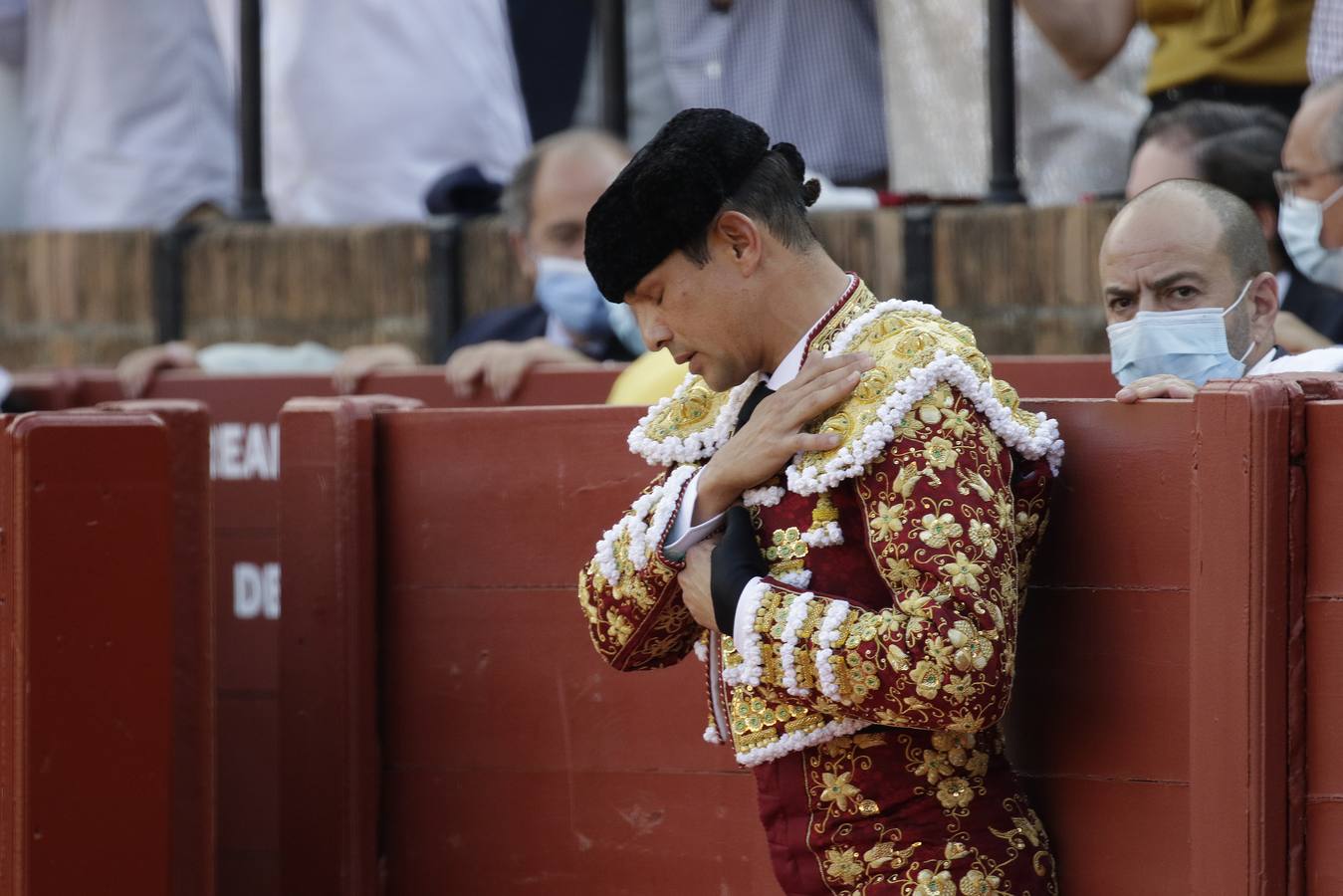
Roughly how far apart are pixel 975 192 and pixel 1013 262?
27.3 inches

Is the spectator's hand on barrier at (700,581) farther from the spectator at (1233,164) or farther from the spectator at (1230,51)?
the spectator at (1230,51)

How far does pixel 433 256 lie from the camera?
587 centimetres

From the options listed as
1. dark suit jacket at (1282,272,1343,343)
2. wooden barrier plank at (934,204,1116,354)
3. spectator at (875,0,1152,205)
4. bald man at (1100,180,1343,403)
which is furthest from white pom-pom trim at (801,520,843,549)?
spectator at (875,0,1152,205)

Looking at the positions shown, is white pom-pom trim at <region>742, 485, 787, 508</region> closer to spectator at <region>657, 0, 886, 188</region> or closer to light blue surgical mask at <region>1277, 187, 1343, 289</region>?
light blue surgical mask at <region>1277, 187, 1343, 289</region>

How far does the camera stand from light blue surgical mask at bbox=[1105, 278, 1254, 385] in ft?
9.89

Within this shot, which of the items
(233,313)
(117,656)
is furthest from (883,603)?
(233,313)

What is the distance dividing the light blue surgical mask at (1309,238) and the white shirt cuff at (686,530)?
1916mm

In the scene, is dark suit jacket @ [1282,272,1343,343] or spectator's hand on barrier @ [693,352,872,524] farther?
dark suit jacket @ [1282,272,1343,343]

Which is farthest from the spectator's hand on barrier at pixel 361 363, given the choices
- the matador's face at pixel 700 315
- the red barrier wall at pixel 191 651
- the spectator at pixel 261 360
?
the matador's face at pixel 700 315

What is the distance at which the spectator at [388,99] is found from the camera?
6453mm

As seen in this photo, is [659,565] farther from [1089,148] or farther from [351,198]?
[351,198]

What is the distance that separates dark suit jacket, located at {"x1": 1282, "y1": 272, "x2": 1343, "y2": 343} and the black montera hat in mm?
1854

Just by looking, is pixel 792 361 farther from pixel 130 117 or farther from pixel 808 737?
pixel 130 117

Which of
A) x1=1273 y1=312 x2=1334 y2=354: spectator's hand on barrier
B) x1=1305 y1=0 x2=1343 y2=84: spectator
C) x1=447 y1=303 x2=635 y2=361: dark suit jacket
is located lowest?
x1=1273 y1=312 x2=1334 y2=354: spectator's hand on barrier
